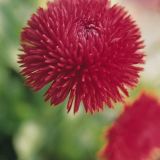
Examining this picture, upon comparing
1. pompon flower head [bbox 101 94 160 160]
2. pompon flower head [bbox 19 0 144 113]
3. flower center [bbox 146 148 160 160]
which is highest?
→ pompon flower head [bbox 19 0 144 113]

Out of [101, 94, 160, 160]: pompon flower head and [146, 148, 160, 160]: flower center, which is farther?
[146, 148, 160, 160]: flower center

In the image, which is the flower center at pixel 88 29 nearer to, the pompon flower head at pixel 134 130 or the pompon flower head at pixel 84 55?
the pompon flower head at pixel 84 55

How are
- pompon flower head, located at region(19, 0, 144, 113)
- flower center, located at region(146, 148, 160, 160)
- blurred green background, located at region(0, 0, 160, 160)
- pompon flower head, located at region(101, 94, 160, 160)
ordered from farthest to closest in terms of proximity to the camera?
blurred green background, located at region(0, 0, 160, 160), flower center, located at region(146, 148, 160, 160), pompon flower head, located at region(101, 94, 160, 160), pompon flower head, located at region(19, 0, 144, 113)

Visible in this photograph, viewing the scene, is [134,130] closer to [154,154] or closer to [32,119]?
[154,154]

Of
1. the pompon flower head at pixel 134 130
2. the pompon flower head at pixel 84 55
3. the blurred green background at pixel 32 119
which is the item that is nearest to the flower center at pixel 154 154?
the pompon flower head at pixel 134 130

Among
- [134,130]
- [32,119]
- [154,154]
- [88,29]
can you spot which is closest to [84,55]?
[88,29]

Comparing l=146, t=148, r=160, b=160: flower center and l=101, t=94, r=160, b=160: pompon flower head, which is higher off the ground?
l=101, t=94, r=160, b=160: pompon flower head

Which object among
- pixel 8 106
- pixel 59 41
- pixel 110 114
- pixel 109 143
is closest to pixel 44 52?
pixel 59 41

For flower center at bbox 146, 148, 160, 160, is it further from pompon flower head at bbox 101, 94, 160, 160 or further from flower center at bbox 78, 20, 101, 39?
flower center at bbox 78, 20, 101, 39

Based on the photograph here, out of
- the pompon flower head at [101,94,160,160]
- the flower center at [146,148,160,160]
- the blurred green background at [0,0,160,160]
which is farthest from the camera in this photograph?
the blurred green background at [0,0,160,160]

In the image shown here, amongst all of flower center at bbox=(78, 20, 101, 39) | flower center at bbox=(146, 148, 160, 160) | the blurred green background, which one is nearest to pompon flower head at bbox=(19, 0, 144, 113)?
flower center at bbox=(78, 20, 101, 39)
